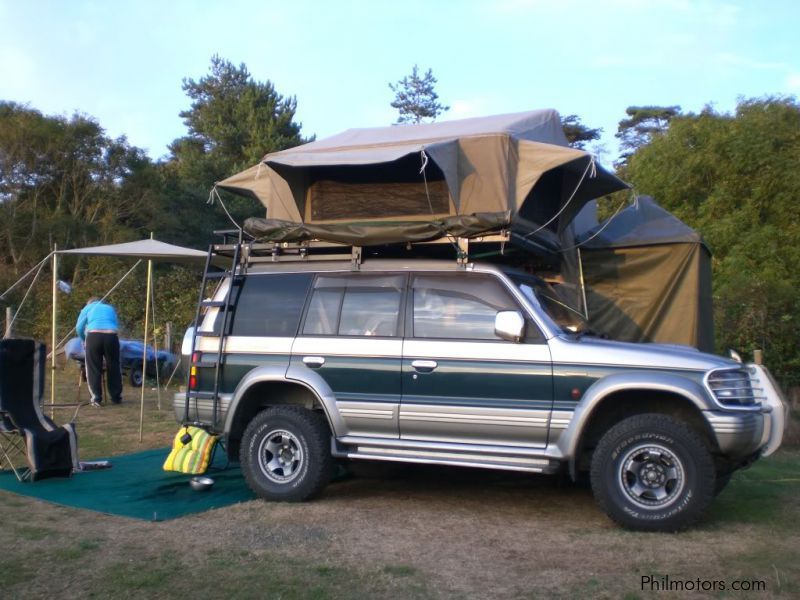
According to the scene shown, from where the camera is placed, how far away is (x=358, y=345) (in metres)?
6.82

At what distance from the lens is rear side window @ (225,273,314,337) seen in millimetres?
7148

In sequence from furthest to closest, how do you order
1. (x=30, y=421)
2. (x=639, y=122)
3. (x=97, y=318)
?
(x=639, y=122) < (x=97, y=318) < (x=30, y=421)

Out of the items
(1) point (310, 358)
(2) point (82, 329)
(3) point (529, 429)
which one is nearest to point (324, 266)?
(1) point (310, 358)

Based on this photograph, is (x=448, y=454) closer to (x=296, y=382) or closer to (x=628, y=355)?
(x=296, y=382)

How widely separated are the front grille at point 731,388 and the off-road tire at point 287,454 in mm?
2979

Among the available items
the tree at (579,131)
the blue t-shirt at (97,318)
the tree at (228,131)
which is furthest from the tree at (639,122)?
the blue t-shirt at (97,318)

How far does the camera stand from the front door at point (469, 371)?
6262mm

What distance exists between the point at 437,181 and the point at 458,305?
1.47 meters

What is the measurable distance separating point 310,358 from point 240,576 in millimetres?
2199

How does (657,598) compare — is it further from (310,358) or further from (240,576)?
(310,358)

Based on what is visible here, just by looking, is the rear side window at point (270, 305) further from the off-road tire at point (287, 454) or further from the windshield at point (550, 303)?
the windshield at point (550, 303)

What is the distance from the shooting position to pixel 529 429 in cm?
623

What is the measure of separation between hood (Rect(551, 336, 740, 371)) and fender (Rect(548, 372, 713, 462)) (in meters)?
0.09

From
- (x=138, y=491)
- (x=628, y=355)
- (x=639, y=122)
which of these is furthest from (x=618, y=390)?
(x=639, y=122)
